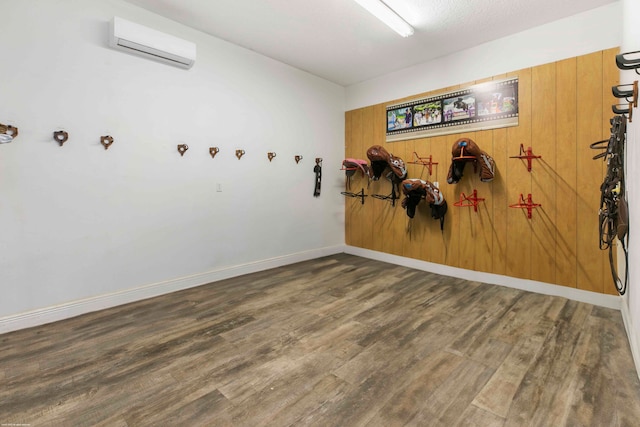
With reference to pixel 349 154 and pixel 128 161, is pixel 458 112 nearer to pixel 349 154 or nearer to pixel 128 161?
pixel 349 154

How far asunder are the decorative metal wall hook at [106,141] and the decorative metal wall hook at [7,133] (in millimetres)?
623

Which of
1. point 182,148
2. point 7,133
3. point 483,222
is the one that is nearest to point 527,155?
point 483,222

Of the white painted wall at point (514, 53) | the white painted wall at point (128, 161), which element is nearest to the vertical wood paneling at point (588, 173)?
the white painted wall at point (514, 53)

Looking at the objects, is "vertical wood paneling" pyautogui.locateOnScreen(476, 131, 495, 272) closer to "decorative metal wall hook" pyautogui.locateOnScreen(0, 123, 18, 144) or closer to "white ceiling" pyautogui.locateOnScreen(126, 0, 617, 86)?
"white ceiling" pyautogui.locateOnScreen(126, 0, 617, 86)

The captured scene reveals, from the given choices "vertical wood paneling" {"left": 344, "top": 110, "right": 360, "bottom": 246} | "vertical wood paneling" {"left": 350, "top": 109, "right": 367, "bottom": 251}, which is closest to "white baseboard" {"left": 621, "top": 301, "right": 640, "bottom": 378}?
"vertical wood paneling" {"left": 350, "top": 109, "right": 367, "bottom": 251}

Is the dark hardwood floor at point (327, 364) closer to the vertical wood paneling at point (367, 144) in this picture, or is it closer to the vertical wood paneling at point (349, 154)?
the vertical wood paneling at point (367, 144)

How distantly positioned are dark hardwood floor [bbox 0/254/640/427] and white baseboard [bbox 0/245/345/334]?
0.36 feet

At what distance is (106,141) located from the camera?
10.3ft

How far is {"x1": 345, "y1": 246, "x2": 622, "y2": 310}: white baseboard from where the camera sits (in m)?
3.19

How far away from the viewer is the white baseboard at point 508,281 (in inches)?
126

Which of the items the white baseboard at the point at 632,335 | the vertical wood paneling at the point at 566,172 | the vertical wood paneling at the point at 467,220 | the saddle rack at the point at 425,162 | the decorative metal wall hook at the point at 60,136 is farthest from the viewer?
the saddle rack at the point at 425,162

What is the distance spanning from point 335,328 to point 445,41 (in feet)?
12.4

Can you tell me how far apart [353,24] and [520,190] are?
2834 millimetres

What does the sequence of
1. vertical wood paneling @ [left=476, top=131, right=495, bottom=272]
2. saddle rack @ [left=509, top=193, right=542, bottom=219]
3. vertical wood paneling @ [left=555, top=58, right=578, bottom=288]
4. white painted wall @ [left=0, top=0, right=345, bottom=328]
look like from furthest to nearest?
vertical wood paneling @ [left=476, top=131, right=495, bottom=272], saddle rack @ [left=509, top=193, right=542, bottom=219], vertical wood paneling @ [left=555, top=58, right=578, bottom=288], white painted wall @ [left=0, top=0, right=345, bottom=328]
